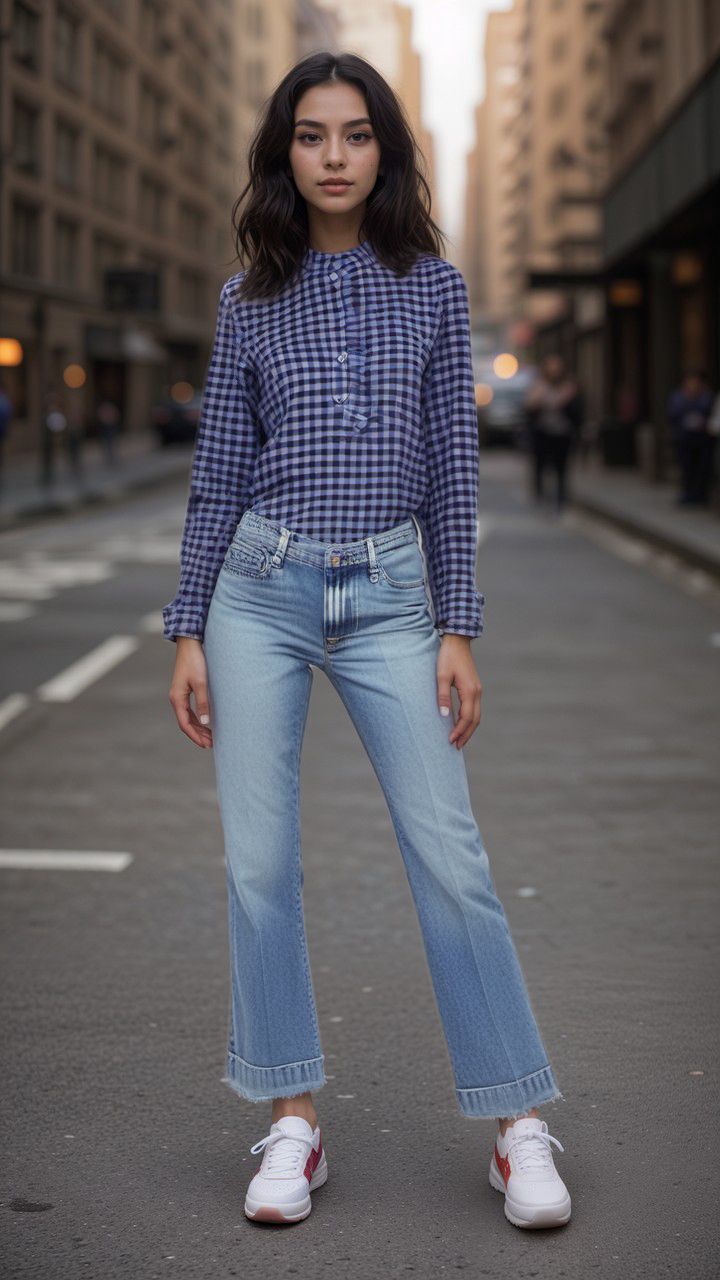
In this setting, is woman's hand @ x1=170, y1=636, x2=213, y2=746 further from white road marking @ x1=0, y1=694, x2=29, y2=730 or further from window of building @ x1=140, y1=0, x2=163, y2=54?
window of building @ x1=140, y1=0, x2=163, y2=54

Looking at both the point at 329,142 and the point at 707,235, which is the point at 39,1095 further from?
the point at 707,235

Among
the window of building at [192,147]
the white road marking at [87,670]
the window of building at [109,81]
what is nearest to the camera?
the white road marking at [87,670]

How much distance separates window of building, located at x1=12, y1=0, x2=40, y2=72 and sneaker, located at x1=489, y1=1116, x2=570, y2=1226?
44.5 metres

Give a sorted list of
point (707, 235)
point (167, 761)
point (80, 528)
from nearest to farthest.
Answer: point (167, 761) → point (80, 528) → point (707, 235)

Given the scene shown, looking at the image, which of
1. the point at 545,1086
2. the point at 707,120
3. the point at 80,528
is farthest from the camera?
the point at 80,528

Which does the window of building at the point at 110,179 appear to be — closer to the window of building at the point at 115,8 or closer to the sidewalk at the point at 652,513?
the window of building at the point at 115,8

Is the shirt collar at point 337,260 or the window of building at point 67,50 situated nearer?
the shirt collar at point 337,260

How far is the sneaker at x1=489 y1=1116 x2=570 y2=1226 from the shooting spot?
9.64ft

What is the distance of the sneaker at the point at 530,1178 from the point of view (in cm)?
294

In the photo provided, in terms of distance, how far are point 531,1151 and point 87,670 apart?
7.74m

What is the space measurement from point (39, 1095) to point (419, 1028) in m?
0.93

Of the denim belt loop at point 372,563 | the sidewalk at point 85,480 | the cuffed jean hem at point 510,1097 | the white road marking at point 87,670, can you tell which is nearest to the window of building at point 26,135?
the sidewalk at point 85,480

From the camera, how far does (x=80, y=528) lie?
23.7 meters

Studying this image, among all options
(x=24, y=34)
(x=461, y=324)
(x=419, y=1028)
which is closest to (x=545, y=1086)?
(x=419, y=1028)
